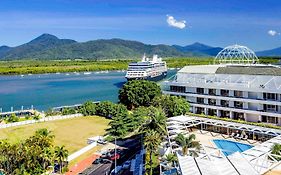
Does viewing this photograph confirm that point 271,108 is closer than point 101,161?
No

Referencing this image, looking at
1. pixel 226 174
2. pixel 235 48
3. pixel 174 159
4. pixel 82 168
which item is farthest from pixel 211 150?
pixel 235 48

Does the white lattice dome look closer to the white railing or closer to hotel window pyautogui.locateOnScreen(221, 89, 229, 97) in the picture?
hotel window pyautogui.locateOnScreen(221, 89, 229, 97)

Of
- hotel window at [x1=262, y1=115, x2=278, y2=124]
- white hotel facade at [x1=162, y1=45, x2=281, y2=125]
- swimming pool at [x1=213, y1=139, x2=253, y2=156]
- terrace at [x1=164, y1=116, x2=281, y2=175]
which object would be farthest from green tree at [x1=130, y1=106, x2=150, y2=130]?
hotel window at [x1=262, y1=115, x2=278, y2=124]

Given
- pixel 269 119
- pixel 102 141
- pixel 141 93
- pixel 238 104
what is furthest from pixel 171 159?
pixel 141 93

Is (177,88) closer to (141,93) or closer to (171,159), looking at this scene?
(141,93)

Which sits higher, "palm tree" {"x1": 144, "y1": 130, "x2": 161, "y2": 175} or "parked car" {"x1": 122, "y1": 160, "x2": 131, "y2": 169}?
"palm tree" {"x1": 144, "y1": 130, "x2": 161, "y2": 175}

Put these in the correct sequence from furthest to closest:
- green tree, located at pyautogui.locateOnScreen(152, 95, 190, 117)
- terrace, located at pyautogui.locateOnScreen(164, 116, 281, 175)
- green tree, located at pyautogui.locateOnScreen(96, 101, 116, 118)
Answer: green tree, located at pyautogui.locateOnScreen(96, 101, 116, 118) → green tree, located at pyautogui.locateOnScreen(152, 95, 190, 117) → terrace, located at pyautogui.locateOnScreen(164, 116, 281, 175)

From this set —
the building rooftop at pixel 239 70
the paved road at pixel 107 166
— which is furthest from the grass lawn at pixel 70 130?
the building rooftop at pixel 239 70
